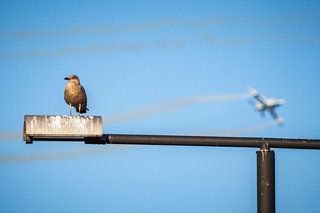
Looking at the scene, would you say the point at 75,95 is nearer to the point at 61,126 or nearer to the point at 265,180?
the point at 61,126

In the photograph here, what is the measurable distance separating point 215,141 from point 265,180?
1.01 metres

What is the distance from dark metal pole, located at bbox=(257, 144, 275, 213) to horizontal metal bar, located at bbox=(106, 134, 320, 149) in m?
0.18

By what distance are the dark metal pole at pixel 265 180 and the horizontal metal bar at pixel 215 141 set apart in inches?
7.2

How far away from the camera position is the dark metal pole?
7.84 metres

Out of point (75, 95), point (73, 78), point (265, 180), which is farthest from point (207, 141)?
point (73, 78)

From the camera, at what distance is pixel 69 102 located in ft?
51.3

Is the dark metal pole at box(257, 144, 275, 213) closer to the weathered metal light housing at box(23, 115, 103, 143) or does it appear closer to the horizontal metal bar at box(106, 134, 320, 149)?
the horizontal metal bar at box(106, 134, 320, 149)

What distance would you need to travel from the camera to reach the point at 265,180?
7.93 metres

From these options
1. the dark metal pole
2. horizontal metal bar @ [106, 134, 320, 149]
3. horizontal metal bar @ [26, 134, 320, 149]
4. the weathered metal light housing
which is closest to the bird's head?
the weathered metal light housing

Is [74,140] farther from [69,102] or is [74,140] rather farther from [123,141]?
[69,102]

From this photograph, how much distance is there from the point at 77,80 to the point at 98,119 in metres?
7.34

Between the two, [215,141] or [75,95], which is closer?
[215,141]

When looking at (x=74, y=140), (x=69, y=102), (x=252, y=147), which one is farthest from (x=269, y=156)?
(x=69, y=102)

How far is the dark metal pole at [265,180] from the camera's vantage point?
7844 millimetres
